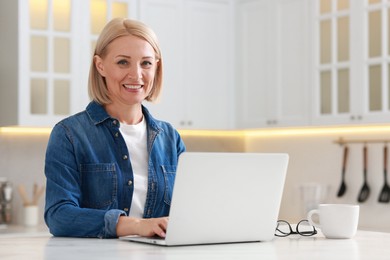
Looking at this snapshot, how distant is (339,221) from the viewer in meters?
2.12

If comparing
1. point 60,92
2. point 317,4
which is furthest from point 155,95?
point 317,4

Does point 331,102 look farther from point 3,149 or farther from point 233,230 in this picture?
point 233,230

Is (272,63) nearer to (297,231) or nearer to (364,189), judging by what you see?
(364,189)

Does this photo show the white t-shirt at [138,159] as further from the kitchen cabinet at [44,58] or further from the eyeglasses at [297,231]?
the kitchen cabinet at [44,58]

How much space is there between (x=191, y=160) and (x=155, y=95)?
59 cm

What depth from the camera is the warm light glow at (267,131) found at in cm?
455

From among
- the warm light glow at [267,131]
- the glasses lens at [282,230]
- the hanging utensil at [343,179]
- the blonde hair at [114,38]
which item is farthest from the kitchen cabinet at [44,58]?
the glasses lens at [282,230]

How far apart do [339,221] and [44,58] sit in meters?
2.65

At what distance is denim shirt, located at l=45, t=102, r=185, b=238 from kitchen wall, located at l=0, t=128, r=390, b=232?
7.66 feet

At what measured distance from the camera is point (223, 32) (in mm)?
5035

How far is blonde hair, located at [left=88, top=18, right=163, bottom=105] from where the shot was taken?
2.29 m

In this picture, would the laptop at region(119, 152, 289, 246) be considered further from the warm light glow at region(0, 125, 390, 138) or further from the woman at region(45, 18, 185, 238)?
the warm light glow at region(0, 125, 390, 138)

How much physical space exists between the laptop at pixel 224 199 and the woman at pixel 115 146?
0.27 metres

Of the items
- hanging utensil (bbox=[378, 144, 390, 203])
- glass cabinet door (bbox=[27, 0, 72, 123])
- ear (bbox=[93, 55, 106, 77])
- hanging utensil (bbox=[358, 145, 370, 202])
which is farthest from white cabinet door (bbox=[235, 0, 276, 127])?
ear (bbox=[93, 55, 106, 77])
